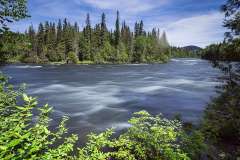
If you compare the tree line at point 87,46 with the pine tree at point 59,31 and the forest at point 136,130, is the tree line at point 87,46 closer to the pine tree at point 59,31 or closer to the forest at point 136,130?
the pine tree at point 59,31

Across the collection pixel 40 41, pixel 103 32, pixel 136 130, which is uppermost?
pixel 103 32

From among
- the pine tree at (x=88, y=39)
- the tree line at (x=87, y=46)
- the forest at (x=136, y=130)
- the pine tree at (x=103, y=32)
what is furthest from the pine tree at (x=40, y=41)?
the forest at (x=136, y=130)

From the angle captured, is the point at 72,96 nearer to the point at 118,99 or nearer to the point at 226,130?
the point at 118,99

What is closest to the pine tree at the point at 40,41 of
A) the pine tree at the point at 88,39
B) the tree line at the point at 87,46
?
the tree line at the point at 87,46

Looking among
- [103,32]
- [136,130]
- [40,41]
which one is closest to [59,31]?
[40,41]

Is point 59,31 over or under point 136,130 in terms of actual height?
over

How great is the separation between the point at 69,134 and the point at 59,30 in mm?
93605

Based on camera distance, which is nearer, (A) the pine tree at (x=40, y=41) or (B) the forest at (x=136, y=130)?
(B) the forest at (x=136, y=130)

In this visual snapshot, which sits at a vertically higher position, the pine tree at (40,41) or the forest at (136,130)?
the pine tree at (40,41)

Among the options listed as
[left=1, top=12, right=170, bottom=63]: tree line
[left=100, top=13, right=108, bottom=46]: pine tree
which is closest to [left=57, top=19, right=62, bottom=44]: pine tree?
[left=1, top=12, right=170, bottom=63]: tree line

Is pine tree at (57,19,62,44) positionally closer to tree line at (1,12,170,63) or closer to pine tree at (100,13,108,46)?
tree line at (1,12,170,63)

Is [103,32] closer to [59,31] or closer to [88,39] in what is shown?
[88,39]

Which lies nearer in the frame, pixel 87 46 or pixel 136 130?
pixel 136 130

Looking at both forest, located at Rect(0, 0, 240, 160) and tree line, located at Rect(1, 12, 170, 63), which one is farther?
tree line, located at Rect(1, 12, 170, 63)
